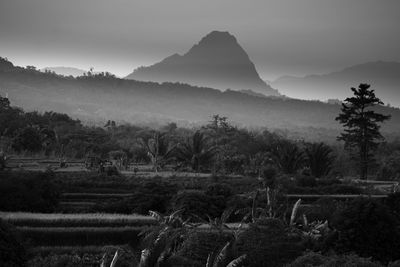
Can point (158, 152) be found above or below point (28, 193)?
above

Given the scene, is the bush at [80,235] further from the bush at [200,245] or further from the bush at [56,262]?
the bush at [56,262]

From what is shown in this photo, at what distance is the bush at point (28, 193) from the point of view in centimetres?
2512

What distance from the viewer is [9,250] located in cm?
1365

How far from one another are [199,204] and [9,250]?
11057 mm

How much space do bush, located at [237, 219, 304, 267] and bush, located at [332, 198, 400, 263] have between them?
1375mm

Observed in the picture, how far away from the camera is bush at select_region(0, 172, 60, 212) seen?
25125 millimetres

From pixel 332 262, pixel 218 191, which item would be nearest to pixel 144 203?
pixel 218 191

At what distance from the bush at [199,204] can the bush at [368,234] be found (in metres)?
7.41

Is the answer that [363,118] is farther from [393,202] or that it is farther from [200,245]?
[200,245]

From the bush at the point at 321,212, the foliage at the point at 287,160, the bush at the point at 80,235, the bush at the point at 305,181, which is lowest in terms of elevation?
the bush at the point at 80,235

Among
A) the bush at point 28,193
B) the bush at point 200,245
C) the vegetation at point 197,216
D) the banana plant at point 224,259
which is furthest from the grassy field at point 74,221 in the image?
the banana plant at point 224,259

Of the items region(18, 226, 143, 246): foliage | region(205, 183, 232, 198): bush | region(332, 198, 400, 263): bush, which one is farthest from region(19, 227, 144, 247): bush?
region(332, 198, 400, 263): bush

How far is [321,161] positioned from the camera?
44281 mm

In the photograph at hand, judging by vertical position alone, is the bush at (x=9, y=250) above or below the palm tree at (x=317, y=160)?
below
